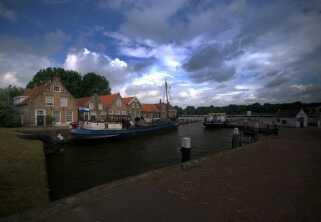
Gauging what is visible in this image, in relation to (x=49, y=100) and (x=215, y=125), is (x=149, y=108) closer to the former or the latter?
(x=215, y=125)

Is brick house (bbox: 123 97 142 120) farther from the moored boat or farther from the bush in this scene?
the bush

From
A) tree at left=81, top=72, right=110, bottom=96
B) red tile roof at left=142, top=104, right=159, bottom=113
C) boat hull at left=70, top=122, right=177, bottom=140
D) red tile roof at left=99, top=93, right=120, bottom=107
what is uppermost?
tree at left=81, top=72, right=110, bottom=96

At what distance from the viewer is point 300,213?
4.29 metres

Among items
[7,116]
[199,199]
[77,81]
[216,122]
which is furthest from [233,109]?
[199,199]

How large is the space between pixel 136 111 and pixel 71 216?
53.0 m

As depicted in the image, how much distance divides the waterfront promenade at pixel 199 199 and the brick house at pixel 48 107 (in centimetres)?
3144

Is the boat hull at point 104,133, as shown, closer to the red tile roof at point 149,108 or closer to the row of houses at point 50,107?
the row of houses at point 50,107

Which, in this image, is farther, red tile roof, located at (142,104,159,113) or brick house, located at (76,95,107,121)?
red tile roof, located at (142,104,159,113)

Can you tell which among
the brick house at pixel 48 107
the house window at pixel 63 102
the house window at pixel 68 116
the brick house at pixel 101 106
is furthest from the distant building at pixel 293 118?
the house window at pixel 63 102

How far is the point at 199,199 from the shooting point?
16.5 ft

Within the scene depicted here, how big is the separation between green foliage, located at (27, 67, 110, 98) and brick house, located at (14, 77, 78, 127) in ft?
74.2

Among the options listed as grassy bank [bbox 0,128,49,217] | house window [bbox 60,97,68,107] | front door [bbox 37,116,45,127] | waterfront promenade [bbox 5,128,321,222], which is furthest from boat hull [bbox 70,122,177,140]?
waterfront promenade [bbox 5,128,321,222]

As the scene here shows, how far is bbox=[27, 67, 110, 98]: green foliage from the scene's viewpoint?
5662 cm

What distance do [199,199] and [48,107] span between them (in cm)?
3443
